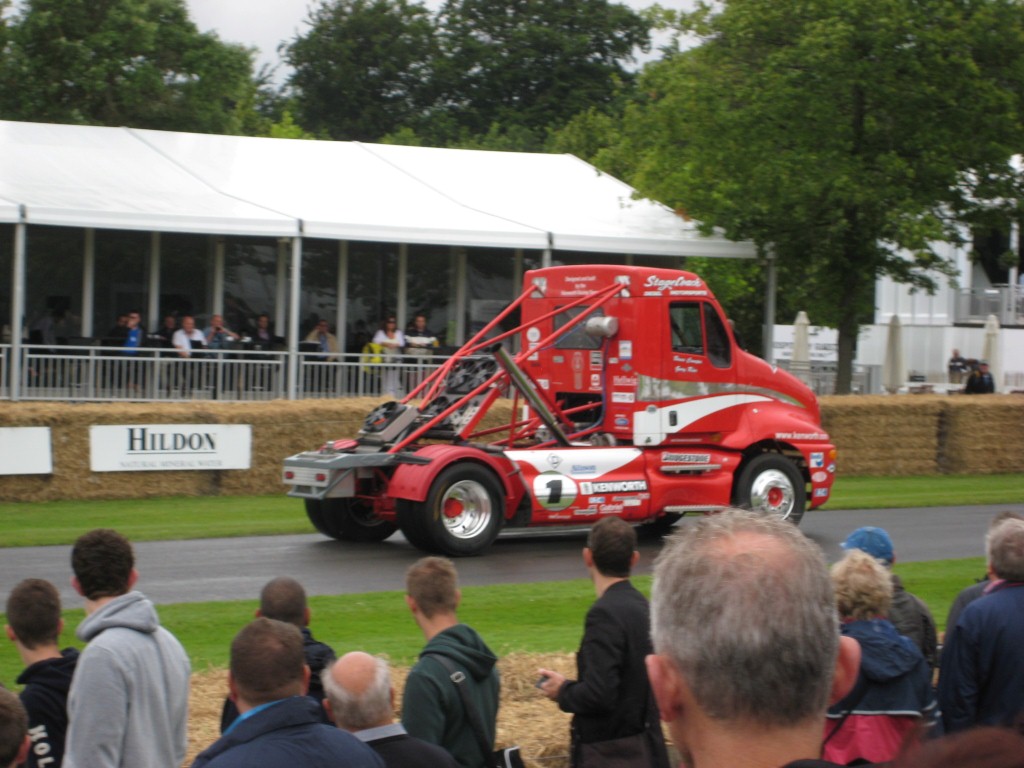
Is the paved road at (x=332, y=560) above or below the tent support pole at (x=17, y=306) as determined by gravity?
below

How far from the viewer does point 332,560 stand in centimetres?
1455

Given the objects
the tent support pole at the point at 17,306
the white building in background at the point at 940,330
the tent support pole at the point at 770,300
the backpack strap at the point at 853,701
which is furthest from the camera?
the white building in background at the point at 940,330

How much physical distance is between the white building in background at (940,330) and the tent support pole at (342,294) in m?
17.2

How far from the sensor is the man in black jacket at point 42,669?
4.79 metres

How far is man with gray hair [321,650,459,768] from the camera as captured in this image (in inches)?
172

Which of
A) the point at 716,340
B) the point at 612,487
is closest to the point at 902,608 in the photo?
the point at 612,487

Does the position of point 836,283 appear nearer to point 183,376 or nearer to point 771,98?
point 771,98

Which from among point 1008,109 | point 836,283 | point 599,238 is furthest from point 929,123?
point 599,238

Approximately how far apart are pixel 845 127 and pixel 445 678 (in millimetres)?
24865

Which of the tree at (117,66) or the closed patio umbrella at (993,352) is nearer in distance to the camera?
the closed patio umbrella at (993,352)

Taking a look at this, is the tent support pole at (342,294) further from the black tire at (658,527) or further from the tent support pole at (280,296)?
the black tire at (658,527)

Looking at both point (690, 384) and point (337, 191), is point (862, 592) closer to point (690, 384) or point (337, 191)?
point (690, 384)

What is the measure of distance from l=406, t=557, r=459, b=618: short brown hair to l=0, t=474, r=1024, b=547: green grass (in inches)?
410

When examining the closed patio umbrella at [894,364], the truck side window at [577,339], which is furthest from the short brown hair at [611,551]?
the closed patio umbrella at [894,364]
